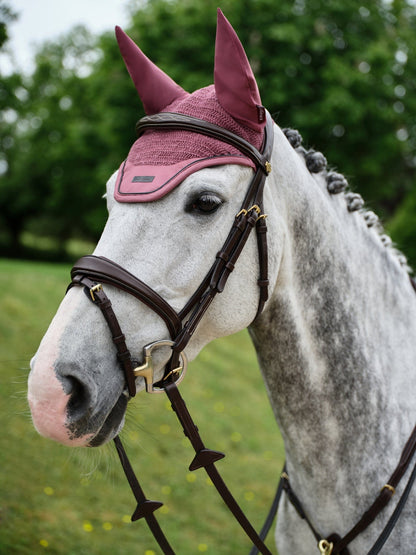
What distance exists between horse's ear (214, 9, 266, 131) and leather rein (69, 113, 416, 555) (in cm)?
11

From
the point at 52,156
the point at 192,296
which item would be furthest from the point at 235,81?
the point at 52,156

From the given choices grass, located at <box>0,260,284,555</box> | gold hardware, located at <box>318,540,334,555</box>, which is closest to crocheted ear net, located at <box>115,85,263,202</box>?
grass, located at <box>0,260,284,555</box>

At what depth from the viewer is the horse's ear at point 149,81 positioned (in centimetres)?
214

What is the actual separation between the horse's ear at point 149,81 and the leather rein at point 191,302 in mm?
199

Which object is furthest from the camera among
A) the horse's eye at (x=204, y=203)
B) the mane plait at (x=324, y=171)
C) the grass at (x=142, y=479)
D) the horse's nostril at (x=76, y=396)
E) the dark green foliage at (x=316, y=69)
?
the dark green foliage at (x=316, y=69)

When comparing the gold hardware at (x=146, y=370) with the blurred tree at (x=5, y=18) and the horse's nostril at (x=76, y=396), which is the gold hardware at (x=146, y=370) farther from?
the blurred tree at (x=5, y=18)

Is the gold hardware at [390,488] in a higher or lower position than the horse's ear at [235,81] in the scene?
lower

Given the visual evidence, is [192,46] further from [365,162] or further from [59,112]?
[59,112]

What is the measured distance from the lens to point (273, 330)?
2145mm

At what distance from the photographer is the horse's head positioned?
1.59 m

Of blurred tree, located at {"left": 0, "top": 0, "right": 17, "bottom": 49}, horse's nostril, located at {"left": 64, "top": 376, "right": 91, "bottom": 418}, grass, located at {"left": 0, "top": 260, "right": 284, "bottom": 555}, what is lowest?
grass, located at {"left": 0, "top": 260, "right": 284, "bottom": 555}

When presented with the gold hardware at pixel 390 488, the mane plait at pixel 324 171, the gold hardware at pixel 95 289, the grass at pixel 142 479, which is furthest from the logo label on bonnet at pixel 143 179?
the gold hardware at pixel 390 488

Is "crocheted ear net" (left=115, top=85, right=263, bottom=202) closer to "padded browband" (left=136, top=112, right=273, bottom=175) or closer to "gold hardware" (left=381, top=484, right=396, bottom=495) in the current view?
"padded browband" (left=136, top=112, right=273, bottom=175)

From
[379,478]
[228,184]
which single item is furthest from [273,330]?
[379,478]
